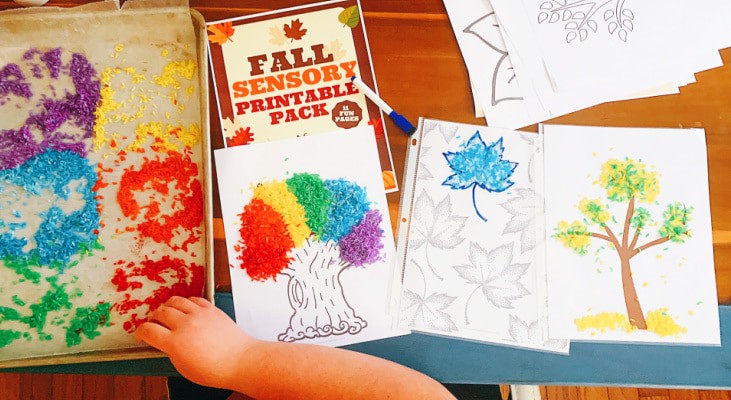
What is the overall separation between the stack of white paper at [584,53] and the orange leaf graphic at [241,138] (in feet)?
0.97

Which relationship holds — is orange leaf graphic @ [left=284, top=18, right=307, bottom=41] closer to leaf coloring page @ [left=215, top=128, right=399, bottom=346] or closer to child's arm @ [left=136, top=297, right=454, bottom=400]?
leaf coloring page @ [left=215, top=128, right=399, bottom=346]

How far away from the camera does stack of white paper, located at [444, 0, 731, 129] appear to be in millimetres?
688

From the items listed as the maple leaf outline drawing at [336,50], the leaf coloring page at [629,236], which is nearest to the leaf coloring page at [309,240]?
the maple leaf outline drawing at [336,50]

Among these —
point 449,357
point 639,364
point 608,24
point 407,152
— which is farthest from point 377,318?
point 608,24

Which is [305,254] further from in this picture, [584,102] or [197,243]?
[584,102]

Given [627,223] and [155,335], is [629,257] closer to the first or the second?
[627,223]

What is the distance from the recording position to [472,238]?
0.67 m

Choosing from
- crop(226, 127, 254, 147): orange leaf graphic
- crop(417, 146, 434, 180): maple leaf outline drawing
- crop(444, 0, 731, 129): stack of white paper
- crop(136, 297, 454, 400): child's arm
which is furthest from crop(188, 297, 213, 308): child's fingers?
crop(444, 0, 731, 129): stack of white paper

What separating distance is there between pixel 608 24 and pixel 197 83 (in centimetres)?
54

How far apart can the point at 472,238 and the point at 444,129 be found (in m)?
0.14

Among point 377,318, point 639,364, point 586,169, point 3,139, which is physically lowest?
point 639,364

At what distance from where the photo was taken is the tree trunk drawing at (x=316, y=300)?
65 centimetres

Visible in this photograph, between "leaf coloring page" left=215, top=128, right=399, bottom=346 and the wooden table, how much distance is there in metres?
0.02

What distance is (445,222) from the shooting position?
2.20 feet
